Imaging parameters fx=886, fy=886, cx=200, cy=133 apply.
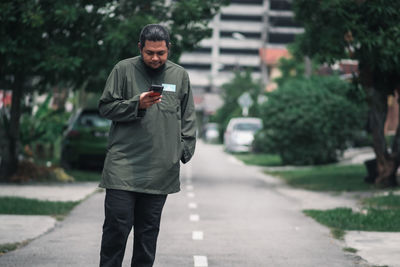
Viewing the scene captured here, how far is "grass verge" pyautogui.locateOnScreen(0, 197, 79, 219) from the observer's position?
12.5 meters

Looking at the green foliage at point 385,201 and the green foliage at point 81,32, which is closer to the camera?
the green foliage at point 385,201

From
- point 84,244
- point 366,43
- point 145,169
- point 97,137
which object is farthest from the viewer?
point 97,137

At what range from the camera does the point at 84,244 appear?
9562 mm

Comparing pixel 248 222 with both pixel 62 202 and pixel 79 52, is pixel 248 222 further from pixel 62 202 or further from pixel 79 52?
pixel 79 52

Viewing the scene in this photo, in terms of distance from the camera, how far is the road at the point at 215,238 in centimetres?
847

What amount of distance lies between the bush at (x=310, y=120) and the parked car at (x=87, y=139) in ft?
25.0

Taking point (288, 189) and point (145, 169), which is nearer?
point (145, 169)

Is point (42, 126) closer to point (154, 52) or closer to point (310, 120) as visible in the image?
point (310, 120)

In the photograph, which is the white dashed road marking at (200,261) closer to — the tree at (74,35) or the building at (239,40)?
the tree at (74,35)

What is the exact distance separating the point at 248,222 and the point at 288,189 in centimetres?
724

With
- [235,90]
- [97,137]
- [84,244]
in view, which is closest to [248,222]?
[84,244]

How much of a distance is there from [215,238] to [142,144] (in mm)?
4714

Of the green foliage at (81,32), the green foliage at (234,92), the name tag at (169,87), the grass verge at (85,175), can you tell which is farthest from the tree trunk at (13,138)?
the green foliage at (234,92)

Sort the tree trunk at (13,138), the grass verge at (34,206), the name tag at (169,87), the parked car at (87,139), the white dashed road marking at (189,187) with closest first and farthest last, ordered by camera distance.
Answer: the name tag at (169,87), the grass verge at (34,206), the white dashed road marking at (189,187), the tree trunk at (13,138), the parked car at (87,139)
